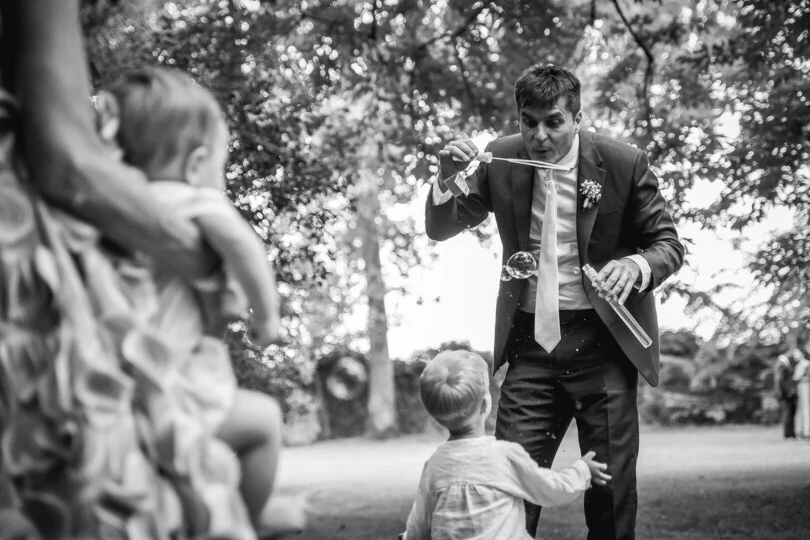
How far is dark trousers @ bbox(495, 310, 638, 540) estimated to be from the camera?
418cm

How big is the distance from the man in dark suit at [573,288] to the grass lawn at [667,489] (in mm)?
893

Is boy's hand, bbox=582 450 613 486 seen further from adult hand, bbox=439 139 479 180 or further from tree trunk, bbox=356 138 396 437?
tree trunk, bbox=356 138 396 437

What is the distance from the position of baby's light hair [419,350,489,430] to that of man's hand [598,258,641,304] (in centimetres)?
67

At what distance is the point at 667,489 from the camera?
10719mm

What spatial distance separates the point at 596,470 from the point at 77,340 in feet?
7.95

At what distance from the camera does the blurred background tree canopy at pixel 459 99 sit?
7207mm

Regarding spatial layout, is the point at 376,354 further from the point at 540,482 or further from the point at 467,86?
the point at 540,482

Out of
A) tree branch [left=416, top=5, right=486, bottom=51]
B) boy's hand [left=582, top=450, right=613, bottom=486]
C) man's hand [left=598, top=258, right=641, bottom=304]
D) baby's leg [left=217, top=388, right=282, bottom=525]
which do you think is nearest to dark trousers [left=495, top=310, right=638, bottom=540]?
boy's hand [left=582, top=450, right=613, bottom=486]

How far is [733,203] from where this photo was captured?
8930mm

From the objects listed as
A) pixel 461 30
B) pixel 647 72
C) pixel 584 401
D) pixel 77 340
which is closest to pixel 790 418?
pixel 647 72

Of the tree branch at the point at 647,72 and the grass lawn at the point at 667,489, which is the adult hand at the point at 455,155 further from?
the tree branch at the point at 647,72

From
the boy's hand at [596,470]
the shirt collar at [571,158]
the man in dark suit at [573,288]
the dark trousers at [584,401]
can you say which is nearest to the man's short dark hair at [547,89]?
the man in dark suit at [573,288]

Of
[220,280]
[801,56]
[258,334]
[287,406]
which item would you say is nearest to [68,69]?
[220,280]

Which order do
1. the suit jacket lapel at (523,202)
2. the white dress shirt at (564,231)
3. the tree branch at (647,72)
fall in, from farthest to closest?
the tree branch at (647,72)
the suit jacket lapel at (523,202)
the white dress shirt at (564,231)
